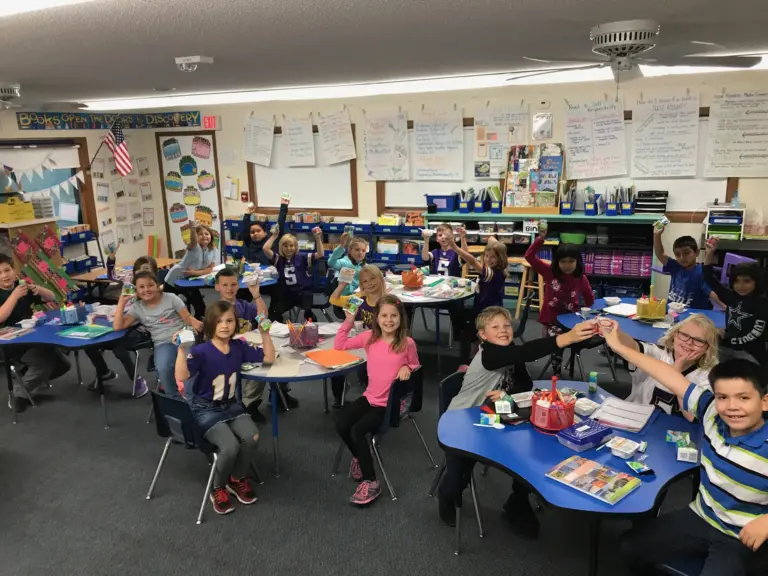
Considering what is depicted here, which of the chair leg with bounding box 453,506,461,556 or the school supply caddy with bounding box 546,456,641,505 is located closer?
the school supply caddy with bounding box 546,456,641,505

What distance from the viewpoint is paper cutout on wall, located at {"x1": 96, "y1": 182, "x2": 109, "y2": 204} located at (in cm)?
888

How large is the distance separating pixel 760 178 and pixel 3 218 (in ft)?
28.8

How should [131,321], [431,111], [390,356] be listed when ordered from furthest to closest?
[431,111] → [131,321] → [390,356]

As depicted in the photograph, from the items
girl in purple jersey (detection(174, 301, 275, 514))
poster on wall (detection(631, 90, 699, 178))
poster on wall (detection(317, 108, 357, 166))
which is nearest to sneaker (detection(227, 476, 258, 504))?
girl in purple jersey (detection(174, 301, 275, 514))

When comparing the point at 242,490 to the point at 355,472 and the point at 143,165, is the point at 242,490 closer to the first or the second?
the point at 355,472

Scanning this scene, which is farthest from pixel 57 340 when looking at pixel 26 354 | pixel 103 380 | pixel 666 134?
pixel 666 134

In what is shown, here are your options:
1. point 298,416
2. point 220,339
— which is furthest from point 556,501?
point 298,416

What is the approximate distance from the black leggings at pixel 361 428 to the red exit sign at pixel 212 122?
6950 millimetres

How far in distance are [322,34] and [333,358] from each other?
2011mm

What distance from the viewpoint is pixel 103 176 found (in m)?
8.98

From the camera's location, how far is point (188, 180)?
980 centimetres

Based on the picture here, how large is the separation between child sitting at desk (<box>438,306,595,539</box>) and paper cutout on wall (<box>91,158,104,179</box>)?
7525 mm

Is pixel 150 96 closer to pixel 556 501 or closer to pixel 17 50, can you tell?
pixel 17 50

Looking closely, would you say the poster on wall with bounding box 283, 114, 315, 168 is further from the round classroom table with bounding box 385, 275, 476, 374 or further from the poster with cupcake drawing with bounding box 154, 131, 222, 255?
the round classroom table with bounding box 385, 275, 476, 374
